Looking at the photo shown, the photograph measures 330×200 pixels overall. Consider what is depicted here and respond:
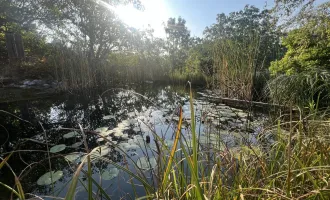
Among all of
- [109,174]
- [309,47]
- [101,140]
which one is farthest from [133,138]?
[309,47]

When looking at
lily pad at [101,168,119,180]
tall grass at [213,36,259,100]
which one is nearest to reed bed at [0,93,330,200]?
lily pad at [101,168,119,180]

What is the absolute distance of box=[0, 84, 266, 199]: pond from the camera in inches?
39.6

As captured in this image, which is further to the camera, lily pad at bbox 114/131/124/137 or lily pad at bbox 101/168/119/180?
lily pad at bbox 114/131/124/137

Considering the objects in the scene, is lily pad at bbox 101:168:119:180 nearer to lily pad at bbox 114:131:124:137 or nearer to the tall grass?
lily pad at bbox 114:131:124:137

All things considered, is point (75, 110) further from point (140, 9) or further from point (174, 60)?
point (140, 9)

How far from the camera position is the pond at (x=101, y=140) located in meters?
1.01

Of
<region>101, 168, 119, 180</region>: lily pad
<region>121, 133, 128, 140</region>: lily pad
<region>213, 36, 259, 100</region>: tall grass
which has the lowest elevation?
<region>101, 168, 119, 180</region>: lily pad

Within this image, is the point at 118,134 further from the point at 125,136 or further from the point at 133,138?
the point at 133,138

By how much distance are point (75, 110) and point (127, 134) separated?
1933mm

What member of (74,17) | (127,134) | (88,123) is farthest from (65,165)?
(74,17)

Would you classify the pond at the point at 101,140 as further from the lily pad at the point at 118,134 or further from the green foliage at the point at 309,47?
the green foliage at the point at 309,47

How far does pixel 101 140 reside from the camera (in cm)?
216

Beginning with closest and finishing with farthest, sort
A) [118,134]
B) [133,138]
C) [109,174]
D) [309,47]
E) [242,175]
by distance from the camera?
1. [242,175]
2. [109,174]
3. [133,138]
4. [118,134]
5. [309,47]

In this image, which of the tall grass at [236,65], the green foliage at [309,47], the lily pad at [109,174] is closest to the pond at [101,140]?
the lily pad at [109,174]
